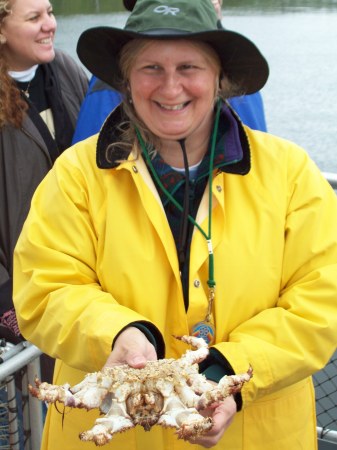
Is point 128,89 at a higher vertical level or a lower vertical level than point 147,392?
higher

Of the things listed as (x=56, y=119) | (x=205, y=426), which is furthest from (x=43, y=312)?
(x=56, y=119)

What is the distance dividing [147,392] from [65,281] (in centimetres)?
38

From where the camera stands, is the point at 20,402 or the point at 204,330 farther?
the point at 20,402

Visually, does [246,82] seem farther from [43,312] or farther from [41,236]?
[43,312]

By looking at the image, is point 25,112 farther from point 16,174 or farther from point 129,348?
point 129,348

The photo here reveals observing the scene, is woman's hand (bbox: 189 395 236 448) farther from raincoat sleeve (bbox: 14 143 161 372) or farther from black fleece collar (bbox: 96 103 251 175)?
black fleece collar (bbox: 96 103 251 175)

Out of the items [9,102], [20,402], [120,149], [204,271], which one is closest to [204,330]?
[204,271]

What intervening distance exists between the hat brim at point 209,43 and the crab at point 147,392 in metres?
0.80

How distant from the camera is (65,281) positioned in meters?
1.91

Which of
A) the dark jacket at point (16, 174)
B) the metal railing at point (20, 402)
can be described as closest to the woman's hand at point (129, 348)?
the metal railing at point (20, 402)

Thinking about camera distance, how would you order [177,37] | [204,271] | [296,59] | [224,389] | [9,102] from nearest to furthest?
[224,389] < [177,37] < [204,271] < [9,102] < [296,59]

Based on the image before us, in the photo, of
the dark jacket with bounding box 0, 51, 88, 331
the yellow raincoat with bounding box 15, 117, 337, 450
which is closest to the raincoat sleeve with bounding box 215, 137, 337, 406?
the yellow raincoat with bounding box 15, 117, 337, 450

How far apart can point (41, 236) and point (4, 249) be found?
1.04 meters

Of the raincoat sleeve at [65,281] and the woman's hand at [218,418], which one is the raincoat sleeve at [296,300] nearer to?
the woman's hand at [218,418]
